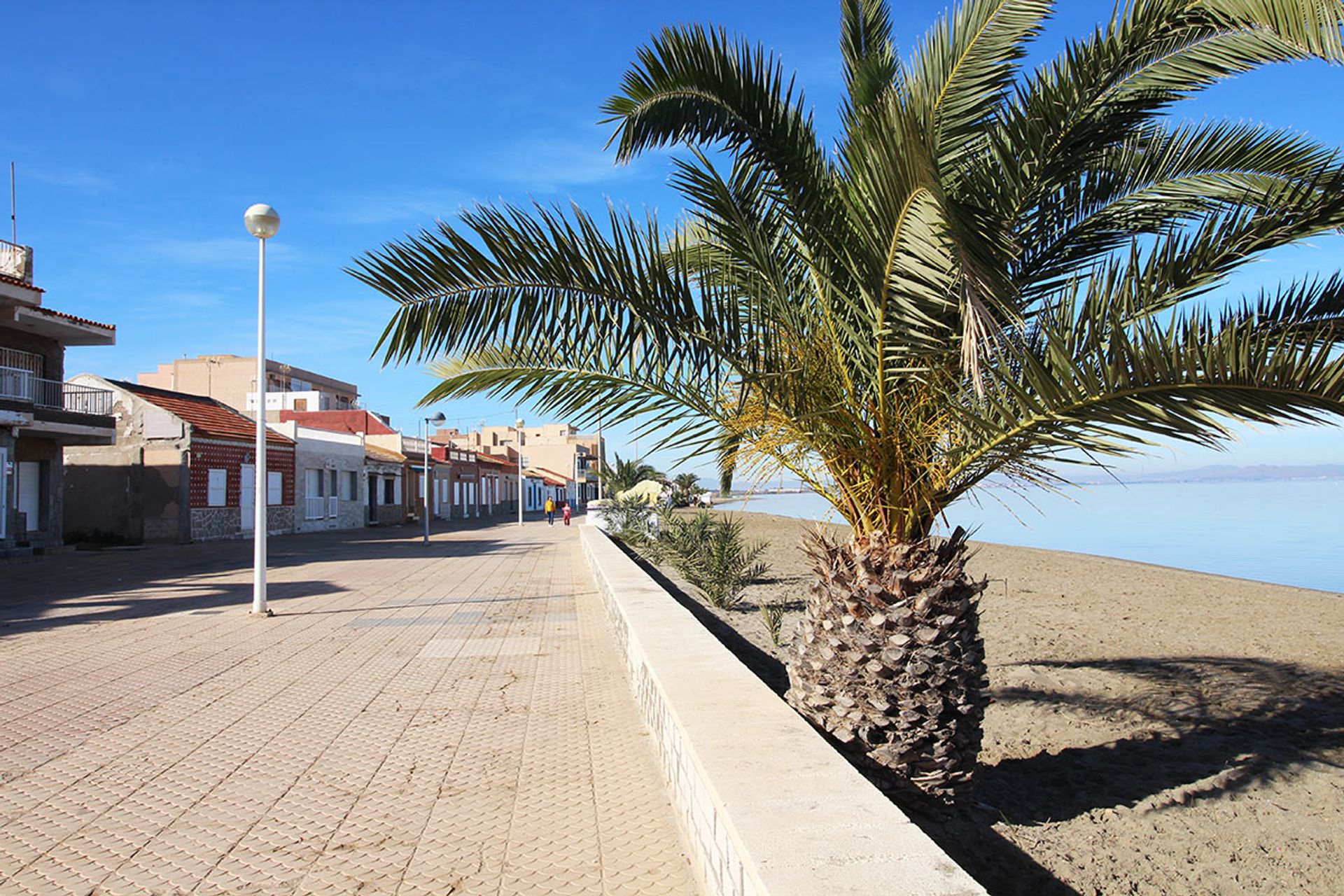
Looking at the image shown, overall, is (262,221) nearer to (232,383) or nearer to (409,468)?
(409,468)

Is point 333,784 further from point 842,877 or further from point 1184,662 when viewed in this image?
point 1184,662

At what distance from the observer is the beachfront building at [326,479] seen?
31.4 metres

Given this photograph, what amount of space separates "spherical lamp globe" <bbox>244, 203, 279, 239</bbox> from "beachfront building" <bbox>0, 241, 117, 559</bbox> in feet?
39.7

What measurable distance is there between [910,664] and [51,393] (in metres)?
23.0

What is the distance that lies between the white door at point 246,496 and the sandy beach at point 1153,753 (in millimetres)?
21015

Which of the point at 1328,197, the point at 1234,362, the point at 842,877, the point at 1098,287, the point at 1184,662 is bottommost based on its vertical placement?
the point at 1184,662

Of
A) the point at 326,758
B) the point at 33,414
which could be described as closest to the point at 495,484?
the point at 33,414

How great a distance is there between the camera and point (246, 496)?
27422 millimetres

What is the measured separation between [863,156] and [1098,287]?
1.11 meters

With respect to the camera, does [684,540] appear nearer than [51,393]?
Yes

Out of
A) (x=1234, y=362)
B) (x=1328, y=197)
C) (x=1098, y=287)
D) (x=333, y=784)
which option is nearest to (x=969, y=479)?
(x=1098, y=287)

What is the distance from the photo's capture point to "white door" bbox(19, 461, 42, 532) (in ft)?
67.8

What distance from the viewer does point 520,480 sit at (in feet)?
143

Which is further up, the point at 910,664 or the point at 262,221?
the point at 262,221
